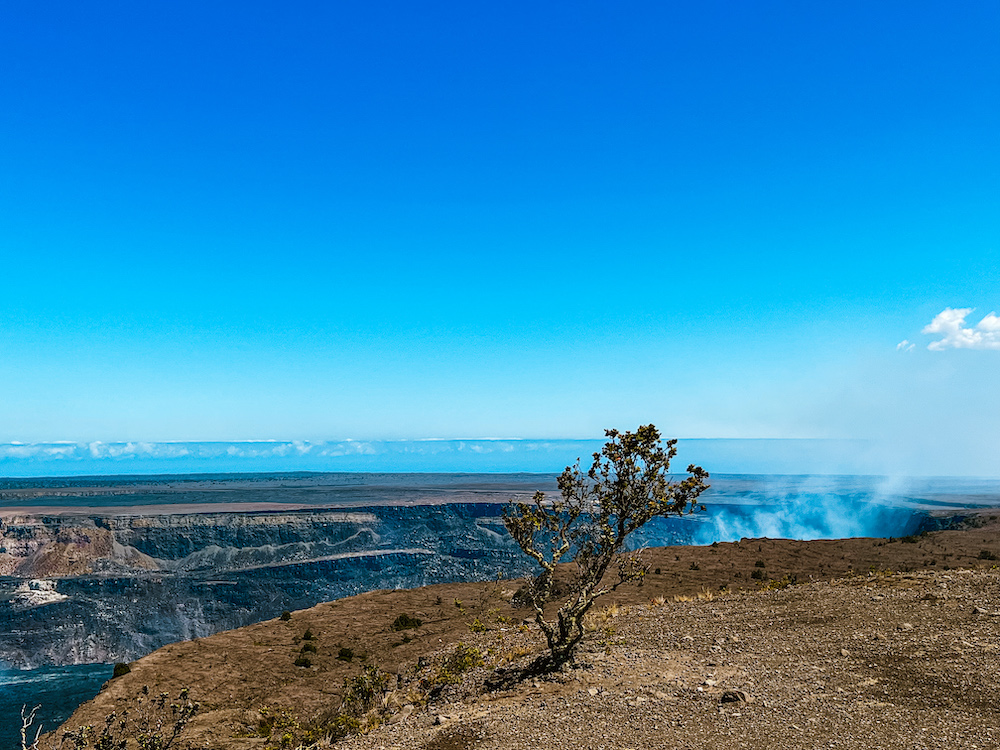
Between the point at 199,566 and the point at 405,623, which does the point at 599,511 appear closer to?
the point at 405,623

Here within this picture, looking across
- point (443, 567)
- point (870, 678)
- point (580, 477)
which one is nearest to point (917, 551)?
point (870, 678)

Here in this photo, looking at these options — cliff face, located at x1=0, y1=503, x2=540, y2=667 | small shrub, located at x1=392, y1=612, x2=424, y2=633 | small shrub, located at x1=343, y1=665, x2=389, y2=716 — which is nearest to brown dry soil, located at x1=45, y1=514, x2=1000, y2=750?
small shrub, located at x1=343, y1=665, x2=389, y2=716

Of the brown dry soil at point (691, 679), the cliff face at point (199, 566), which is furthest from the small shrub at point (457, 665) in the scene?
the cliff face at point (199, 566)

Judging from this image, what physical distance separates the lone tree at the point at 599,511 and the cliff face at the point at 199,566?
99047 millimetres

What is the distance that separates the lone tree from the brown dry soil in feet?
5.09

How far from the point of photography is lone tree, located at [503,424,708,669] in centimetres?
1761

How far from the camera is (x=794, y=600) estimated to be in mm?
23859

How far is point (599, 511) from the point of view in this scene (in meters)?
18.6

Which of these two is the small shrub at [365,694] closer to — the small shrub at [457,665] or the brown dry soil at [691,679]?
the brown dry soil at [691,679]

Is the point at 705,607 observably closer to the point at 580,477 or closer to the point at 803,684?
the point at 803,684

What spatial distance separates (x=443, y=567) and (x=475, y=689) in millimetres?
126047

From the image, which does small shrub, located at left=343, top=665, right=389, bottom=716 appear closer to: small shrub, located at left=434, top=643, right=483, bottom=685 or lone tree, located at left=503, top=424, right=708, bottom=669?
small shrub, located at left=434, top=643, right=483, bottom=685

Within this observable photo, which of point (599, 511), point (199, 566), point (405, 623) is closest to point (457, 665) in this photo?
point (599, 511)

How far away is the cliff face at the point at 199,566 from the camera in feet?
306
